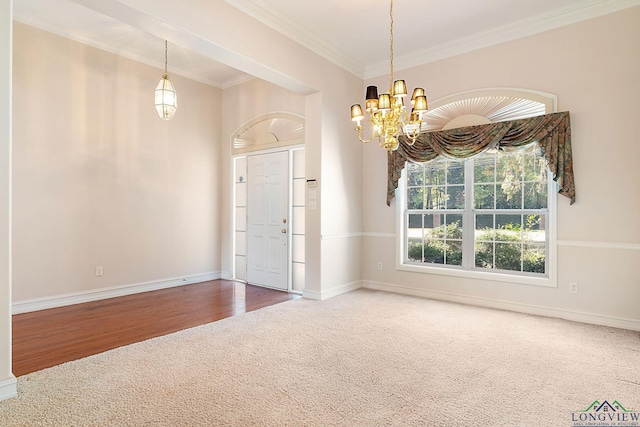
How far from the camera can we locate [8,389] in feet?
7.63

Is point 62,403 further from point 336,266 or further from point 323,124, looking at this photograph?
point 323,124

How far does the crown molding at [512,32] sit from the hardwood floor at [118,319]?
3.91 m

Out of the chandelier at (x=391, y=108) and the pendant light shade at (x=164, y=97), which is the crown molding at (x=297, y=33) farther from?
the chandelier at (x=391, y=108)

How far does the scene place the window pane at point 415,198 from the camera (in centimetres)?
527

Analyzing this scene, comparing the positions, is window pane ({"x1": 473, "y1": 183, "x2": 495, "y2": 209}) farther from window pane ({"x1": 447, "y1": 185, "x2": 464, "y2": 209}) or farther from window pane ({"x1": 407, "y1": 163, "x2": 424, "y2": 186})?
window pane ({"x1": 407, "y1": 163, "x2": 424, "y2": 186})

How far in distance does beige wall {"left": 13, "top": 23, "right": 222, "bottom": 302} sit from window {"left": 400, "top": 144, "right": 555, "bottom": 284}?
12.4ft

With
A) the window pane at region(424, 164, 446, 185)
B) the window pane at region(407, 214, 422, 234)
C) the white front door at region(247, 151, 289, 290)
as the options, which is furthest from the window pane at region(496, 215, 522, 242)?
the white front door at region(247, 151, 289, 290)

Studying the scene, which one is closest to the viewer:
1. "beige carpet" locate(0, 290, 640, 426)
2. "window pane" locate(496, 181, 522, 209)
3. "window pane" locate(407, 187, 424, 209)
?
"beige carpet" locate(0, 290, 640, 426)

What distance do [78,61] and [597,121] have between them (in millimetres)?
6535

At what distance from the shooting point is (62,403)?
2281mm

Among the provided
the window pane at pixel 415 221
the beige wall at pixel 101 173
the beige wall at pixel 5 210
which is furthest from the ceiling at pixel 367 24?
the window pane at pixel 415 221

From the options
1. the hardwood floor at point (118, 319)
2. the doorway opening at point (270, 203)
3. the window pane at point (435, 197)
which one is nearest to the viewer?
the hardwood floor at point (118, 319)

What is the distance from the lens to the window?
172 inches

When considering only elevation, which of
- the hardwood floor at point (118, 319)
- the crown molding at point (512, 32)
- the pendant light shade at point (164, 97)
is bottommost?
the hardwood floor at point (118, 319)
